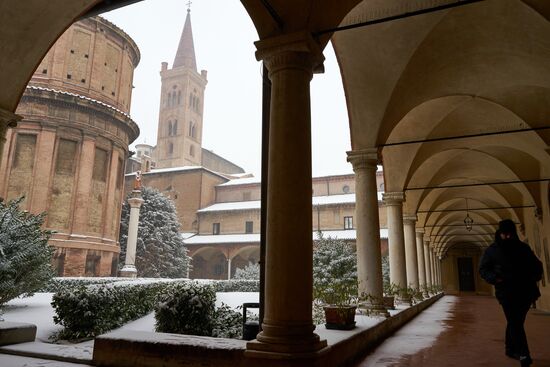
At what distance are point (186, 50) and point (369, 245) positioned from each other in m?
65.1

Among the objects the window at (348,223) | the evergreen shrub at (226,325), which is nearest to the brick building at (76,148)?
the evergreen shrub at (226,325)

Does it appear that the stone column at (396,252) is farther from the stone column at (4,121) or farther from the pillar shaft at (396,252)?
the stone column at (4,121)

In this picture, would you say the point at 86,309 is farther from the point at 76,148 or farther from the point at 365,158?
the point at 76,148

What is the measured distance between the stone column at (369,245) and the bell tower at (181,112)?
2185 inches

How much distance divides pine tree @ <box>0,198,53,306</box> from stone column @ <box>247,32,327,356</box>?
7125 millimetres

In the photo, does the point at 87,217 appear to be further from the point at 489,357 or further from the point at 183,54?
the point at 183,54

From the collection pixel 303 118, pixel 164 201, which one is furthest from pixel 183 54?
pixel 303 118

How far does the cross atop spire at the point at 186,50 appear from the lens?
65375 millimetres

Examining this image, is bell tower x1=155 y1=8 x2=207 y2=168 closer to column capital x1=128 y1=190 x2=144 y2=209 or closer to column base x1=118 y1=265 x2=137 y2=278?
column capital x1=128 y1=190 x2=144 y2=209

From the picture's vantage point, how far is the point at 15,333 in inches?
220

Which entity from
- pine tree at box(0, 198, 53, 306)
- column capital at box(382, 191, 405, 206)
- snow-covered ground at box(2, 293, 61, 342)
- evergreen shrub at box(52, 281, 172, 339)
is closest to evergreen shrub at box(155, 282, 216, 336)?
evergreen shrub at box(52, 281, 172, 339)

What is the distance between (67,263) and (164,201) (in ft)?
40.3

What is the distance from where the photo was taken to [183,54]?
66.1m

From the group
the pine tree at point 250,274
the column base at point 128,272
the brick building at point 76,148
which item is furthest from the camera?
the pine tree at point 250,274
